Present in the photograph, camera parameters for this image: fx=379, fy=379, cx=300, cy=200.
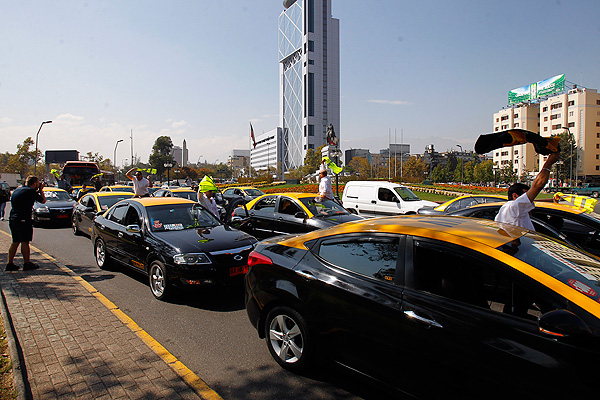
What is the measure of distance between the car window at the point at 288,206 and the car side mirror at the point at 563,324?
291 inches

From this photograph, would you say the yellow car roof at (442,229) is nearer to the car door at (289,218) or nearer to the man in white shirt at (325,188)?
the car door at (289,218)

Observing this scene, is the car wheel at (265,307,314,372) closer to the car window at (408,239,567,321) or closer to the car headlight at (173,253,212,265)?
the car window at (408,239,567,321)

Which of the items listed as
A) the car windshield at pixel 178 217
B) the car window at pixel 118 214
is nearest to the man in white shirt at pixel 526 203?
the car windshield at pixel 178 217

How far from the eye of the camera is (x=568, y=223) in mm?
6609

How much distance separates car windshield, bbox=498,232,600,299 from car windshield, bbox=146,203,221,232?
5.13 meters

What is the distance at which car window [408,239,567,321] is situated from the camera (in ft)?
7.86

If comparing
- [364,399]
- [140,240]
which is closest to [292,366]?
[364,399]


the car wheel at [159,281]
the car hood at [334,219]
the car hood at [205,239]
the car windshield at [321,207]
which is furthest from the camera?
the car windshield at [321,207]

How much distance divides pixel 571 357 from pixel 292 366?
2.24 m

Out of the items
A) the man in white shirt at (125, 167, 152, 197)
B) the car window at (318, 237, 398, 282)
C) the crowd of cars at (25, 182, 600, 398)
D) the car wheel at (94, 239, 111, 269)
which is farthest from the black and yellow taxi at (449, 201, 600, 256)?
the man in white shirt at (125, 167, 152, 197)

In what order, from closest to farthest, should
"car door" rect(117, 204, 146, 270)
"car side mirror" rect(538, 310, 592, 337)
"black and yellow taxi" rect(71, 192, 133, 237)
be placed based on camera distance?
"car side mirror" rect(538, 310, 592, 337) < "car door" rect(117, 204, 146, 270) < "black and yellow taxi" rect(71, 192, 133, 237)

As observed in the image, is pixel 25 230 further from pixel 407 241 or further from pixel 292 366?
pixel 407 241

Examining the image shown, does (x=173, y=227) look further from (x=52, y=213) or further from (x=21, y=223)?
(x=52, y=213)

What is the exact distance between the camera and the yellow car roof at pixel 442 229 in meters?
2.84
